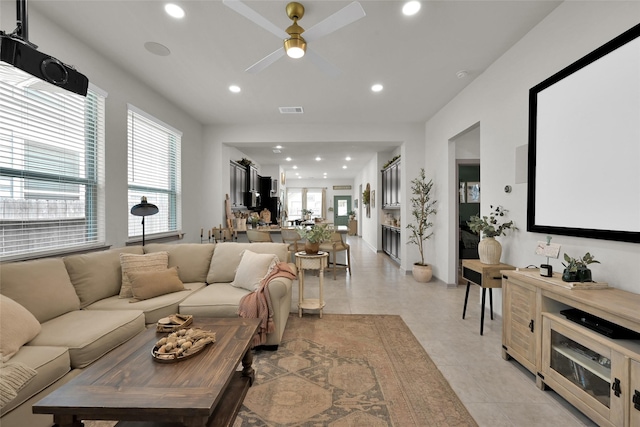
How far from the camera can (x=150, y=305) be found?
243cm

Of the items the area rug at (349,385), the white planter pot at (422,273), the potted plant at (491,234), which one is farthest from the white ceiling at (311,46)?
the area rug at (349,385)

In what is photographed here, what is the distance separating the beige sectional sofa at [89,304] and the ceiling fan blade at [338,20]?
7.02 ft

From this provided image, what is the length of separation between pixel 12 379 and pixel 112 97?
300 cm

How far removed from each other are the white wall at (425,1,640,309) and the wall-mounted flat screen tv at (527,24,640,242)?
0.12m

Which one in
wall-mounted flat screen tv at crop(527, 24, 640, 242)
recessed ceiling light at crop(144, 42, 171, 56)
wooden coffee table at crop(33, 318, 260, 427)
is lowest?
wooden coffee table at crop(33, 318, 260, 427)

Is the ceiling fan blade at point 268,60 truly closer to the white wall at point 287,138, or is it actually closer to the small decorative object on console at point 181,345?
the small decorative object on console at point 181,345

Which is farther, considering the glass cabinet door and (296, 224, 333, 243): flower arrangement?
Result: (296, 224, 333, 243): flower arrangement

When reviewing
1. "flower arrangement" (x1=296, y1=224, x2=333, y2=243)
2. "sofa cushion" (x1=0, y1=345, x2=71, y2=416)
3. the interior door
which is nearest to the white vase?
"flower arrangement" (x1=296, y1=224, x2=333, y2=243)

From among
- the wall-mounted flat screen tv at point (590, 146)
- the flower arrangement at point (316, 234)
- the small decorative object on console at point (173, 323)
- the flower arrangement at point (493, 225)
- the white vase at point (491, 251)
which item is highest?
the wall-mounted flat screen tv at point (590, 146)

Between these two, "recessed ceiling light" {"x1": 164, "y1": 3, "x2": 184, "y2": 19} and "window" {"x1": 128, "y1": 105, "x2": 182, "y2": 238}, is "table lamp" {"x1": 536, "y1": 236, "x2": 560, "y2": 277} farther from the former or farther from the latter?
"window" {"x1": 128, "y1": 105, "x2": 182, "y2": 238}

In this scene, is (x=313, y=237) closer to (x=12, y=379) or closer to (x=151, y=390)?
(x=151, y=390)

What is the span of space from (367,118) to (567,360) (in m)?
4.45

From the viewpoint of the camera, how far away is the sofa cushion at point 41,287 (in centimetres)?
191

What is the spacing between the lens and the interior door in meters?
14.6
